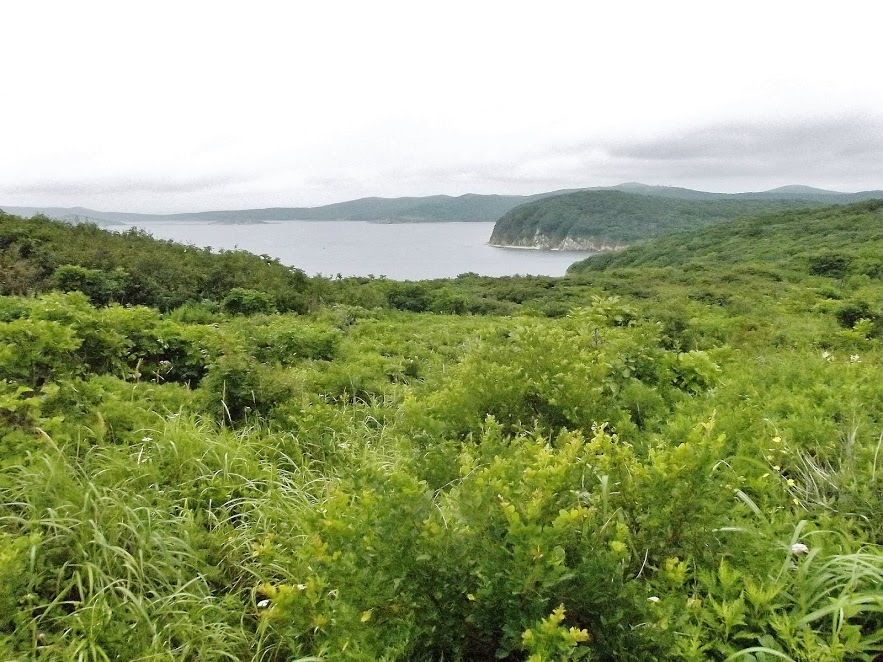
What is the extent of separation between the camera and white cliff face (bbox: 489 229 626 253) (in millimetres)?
126406

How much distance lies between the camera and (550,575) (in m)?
1.79

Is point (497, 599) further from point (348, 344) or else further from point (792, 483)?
point (348, 344)

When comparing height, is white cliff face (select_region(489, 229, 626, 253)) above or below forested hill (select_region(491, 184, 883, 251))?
below

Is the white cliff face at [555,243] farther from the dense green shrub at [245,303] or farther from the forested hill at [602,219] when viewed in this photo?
the dense green shrub at [245,303]

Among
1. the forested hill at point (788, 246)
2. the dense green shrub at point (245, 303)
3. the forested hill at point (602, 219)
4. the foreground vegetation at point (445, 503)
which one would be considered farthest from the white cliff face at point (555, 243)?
the foreground vegetation at point (445, 503)

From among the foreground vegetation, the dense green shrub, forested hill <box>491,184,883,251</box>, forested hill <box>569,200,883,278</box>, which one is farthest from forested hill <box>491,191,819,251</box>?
the foreground vegetation

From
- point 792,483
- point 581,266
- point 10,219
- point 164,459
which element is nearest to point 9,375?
point 164,459

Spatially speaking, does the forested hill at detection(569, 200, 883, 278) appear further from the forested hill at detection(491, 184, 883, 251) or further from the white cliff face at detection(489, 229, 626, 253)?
the forested hill at detection(491, 184, 883, 251)


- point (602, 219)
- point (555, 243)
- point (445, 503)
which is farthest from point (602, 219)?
point (445, 503)

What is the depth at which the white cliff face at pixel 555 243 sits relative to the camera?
4977 inches

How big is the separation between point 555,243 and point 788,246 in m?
87.6

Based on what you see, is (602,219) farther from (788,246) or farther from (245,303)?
(245,303)

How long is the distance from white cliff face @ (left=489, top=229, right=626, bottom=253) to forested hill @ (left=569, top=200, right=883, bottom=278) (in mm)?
51295

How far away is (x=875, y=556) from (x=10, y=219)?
17.2 metres
